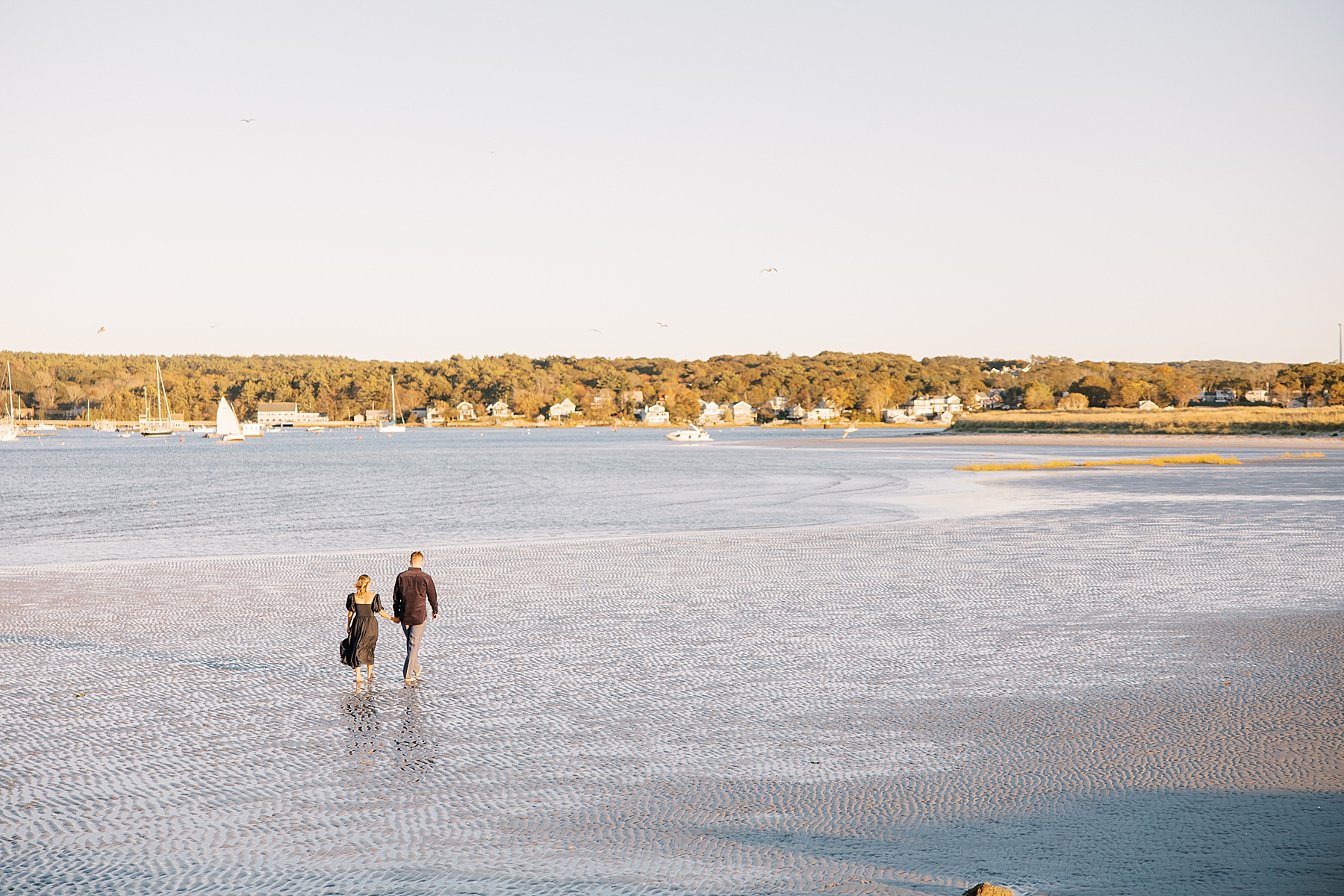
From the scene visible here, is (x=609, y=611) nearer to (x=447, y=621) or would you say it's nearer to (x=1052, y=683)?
(x=447, y=621)

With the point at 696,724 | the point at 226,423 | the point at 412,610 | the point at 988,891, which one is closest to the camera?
the point at 988,891

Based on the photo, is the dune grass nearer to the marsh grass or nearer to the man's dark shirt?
the man's dark shirt

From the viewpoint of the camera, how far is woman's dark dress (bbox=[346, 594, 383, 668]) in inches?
384

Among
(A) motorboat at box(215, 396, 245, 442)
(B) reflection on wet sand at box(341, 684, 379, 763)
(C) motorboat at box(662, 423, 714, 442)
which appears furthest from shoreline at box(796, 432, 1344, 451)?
(A) motorboat at box(215, 396, 245, 442)

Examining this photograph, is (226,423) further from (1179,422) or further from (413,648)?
(413,648)

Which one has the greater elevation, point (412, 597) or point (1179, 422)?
point (412, 597)

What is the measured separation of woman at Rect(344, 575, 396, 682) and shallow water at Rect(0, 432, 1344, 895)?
0.38m

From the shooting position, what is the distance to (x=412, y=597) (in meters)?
10.1

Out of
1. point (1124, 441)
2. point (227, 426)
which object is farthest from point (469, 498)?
point (227, 426)

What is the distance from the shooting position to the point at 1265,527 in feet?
76.8

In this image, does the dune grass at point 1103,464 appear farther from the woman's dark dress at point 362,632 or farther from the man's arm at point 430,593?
the woman's dark dress at point 362,632

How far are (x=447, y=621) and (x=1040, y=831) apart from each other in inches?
340

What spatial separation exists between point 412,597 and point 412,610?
0.40ft

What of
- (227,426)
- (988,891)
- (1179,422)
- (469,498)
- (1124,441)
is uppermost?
(988,891)
